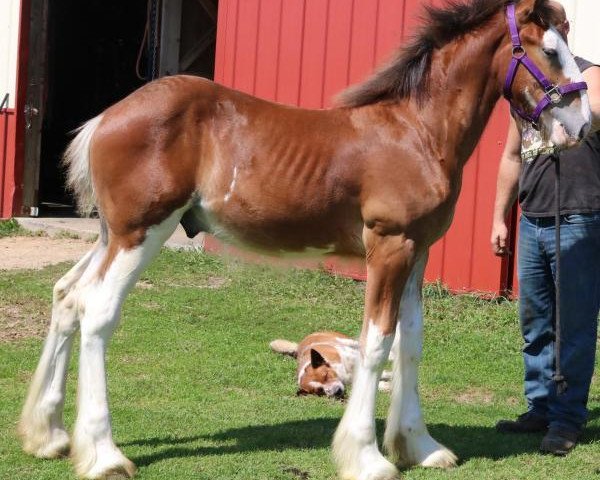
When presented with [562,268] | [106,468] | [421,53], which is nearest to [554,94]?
[421,53]

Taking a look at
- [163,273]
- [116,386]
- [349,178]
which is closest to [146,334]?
[116,386]

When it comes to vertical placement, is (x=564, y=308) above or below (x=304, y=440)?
above

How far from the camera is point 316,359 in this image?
6.36m

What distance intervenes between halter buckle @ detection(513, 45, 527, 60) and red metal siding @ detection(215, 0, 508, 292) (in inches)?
141

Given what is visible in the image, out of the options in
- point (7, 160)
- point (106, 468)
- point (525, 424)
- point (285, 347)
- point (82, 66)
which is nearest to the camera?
point (106, 468)

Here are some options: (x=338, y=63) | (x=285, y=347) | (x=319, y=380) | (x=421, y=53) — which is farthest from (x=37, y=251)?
(x=421, y=53)

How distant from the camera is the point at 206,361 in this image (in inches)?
274

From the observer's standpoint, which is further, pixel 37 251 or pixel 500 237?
pixel 37 251

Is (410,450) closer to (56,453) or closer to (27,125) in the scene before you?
(56,453)

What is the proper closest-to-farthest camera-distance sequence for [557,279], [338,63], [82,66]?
[557,279] < [338,63] < [82,66]

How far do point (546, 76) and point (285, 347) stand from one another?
314 cm

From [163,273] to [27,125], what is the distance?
3.60m

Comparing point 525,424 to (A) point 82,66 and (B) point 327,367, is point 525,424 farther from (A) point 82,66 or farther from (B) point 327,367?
(A) point 82,66

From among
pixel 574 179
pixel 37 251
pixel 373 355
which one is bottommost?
Result: pixel 37 251
